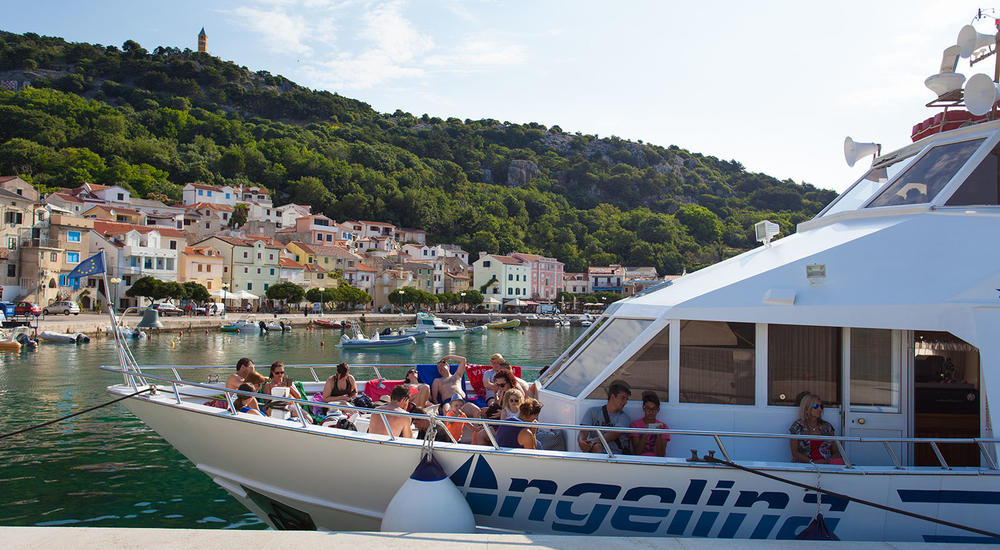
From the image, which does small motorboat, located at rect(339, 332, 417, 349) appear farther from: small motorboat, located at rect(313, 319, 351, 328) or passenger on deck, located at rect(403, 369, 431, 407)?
passenger on deck, located at rect(403, 369, 431, 407)

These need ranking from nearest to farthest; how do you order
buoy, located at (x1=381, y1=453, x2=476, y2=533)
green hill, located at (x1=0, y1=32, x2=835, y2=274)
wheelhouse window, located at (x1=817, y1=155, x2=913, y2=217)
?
buoy, located at (x1=381, y1=453, x2=476, y2=533) → wheelhouse window, located at (x1=817, y1=155, x2=913, y2=217) → green hill, located at (x1=0, y1=32, x2=835, y2=274)

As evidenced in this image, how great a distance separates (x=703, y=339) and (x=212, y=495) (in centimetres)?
732

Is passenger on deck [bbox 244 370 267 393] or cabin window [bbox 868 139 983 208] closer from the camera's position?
cabin window [bbox 868 139 983 208]

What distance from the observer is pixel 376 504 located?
18.5 feet

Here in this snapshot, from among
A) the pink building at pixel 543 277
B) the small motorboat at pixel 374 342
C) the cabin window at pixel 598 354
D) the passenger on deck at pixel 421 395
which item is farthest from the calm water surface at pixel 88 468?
the pink building at pixel 543 277

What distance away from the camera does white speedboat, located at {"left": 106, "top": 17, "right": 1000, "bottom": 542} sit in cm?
491

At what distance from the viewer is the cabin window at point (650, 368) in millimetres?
5543

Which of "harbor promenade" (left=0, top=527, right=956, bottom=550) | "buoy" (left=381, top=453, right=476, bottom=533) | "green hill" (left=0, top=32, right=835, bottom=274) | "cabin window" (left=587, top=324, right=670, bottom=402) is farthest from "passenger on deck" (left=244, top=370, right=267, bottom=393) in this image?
"green hill" (left=0, top=32, right=835, bottom=274)

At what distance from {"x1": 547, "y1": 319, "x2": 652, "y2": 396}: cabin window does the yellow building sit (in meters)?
60.4

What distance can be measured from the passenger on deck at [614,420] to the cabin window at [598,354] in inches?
10.3

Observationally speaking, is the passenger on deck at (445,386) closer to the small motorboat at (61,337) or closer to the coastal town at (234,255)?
the coastal town at (234,255)

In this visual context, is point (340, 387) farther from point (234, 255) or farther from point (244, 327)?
point (234, 255)

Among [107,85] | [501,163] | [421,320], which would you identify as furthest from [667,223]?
[107,85]

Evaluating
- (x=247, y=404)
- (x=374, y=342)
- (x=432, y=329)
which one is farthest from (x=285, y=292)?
(x=247, y=404)
